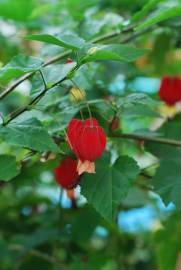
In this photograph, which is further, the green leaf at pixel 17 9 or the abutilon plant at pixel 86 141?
the green leaf at pixel 17 9

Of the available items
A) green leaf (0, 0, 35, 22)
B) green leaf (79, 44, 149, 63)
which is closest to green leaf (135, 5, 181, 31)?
green leaf (79, 44, 149, 63)

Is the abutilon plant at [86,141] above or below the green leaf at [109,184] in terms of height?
above

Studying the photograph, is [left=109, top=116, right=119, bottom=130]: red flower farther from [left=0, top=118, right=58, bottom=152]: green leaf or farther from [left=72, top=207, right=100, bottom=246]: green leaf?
[left=72, top=207, right=100, bottom=246]: green leaf

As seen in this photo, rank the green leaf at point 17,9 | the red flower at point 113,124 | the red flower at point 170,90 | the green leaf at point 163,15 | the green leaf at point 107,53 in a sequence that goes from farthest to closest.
Result: the green leaf at point 17,9
the red flower at point 170,90
the red flower at point 113,124
the green leaf at point 163,15
the green leaf at point 107,53

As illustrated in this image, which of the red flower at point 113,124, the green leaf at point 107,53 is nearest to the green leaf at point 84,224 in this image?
the red flower at point 113,124

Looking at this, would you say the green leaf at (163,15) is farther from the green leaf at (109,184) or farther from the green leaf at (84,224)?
the green leaf at (84,224)
